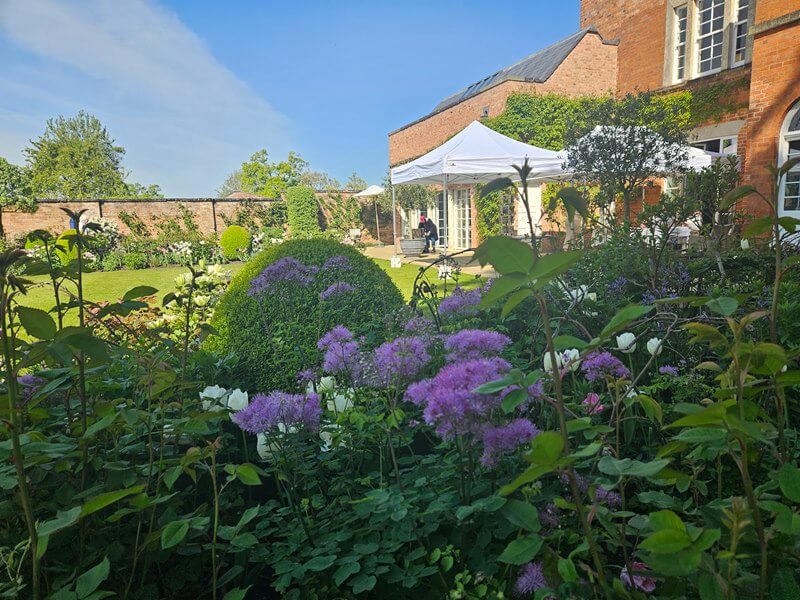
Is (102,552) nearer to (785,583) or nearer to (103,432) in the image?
(103,432)

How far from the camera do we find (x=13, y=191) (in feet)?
45.0

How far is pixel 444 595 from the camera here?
0.92 metres

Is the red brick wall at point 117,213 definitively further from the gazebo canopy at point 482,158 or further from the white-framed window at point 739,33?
the white-framed window at point 739,33

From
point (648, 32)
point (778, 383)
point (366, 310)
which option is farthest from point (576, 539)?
point (648, 32)

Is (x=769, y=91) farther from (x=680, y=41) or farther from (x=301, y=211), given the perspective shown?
(x=301, y=211)

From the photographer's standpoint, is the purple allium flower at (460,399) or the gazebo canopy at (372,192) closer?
the purple allium flower at (460,399)

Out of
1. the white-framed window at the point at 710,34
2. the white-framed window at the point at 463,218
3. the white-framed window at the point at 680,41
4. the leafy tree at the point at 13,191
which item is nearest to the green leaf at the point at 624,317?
the white-framed window at the point at 710,34

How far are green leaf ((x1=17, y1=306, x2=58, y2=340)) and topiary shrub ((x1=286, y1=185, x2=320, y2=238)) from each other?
17.9 m

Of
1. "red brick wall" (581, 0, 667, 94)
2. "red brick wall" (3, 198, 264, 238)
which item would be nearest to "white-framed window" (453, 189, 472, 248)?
"red brick wall" (581, 0, 667, 94)

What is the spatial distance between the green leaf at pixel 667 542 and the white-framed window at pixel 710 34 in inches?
528

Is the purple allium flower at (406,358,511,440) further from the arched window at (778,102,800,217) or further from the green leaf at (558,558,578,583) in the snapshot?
the arched window at (778,102,800,217)

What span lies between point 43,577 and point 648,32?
15679 mm

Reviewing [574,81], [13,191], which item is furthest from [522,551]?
[13,191]

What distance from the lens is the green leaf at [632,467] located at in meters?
0.61
